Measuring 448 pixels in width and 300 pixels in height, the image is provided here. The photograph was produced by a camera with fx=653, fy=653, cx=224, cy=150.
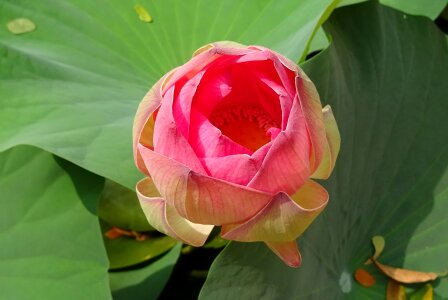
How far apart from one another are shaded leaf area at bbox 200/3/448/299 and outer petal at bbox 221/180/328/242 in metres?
0.17

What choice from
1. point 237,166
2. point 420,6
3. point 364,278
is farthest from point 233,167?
point 420,6

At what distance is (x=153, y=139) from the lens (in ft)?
2.19

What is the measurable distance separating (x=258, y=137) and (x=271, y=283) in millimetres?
179

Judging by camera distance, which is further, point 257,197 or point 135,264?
point 135,264

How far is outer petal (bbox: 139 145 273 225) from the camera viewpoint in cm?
60

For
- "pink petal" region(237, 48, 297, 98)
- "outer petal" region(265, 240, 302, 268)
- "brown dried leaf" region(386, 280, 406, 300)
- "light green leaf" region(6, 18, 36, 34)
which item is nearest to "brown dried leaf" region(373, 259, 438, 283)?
"brown dried leaf" region(386, 280, 406, 300)

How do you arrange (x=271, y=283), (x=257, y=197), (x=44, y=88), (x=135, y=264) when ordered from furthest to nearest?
(x=135, y=264) → (x=44, y=88) → (x=271, y=283) → (x=257, y=197)

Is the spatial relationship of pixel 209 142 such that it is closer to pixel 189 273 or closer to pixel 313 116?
pixel 313 116

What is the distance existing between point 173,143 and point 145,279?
440 millimetres

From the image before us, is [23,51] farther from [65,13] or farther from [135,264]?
[135,264]

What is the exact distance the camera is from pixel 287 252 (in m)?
0.70

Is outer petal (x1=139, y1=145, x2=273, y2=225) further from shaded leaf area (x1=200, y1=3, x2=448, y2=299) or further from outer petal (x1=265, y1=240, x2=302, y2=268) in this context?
shaded leaf area (x1=200, y1=3, x2=448, y2=299)

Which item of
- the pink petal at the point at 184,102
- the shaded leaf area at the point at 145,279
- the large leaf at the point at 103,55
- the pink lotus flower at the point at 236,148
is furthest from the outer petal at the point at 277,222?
the shaded leaf area at the point at 145,279

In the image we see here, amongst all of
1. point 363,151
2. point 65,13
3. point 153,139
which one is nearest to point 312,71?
point 363,151
